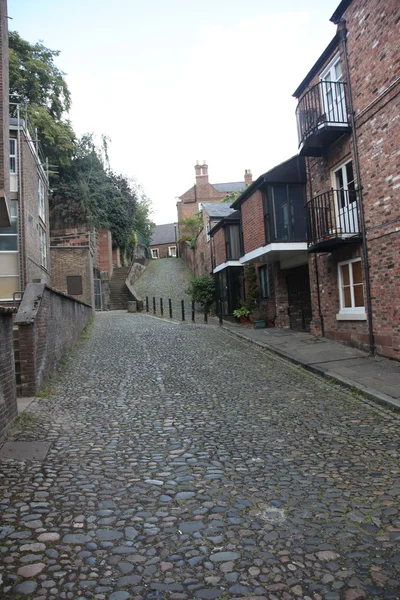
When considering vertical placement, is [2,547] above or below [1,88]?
below

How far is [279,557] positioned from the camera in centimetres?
262

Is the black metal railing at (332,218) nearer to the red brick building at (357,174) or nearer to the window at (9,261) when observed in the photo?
the red brick building at (357,174)

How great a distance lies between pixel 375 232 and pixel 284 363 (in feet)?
11.5

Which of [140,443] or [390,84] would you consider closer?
[140,443]

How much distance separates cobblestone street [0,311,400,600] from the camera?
95.3 inches

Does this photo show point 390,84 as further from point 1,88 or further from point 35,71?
point 35,71

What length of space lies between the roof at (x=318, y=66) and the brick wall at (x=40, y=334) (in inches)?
359

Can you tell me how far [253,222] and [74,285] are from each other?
44.5 feet

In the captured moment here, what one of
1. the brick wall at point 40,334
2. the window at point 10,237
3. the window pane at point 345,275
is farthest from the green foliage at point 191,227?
the brick wall at point 40,334

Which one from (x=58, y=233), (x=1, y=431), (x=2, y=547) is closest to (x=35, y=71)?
(x=58, y=233)

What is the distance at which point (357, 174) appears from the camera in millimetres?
10023

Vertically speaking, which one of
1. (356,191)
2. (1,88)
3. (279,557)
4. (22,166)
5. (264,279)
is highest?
(22,166)

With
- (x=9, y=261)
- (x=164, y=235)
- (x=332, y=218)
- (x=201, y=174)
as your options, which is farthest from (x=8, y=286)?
(x=164, y=235)

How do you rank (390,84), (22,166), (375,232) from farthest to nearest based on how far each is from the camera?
1. (22,166)
2. (375,232)
3. (390,84)
